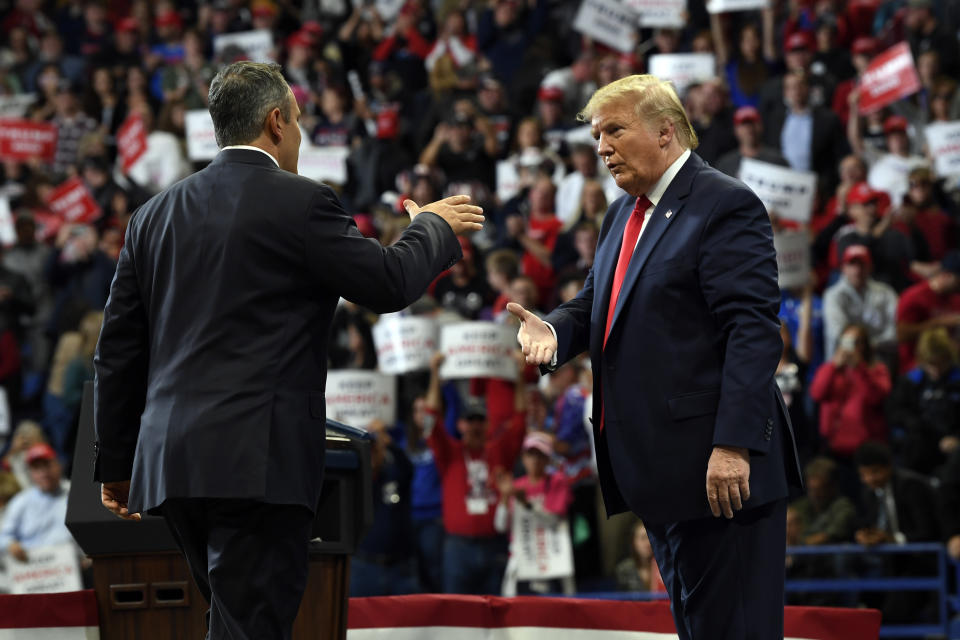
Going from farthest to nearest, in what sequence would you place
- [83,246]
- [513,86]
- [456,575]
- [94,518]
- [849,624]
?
[513,86] → [83,246] → [456,575] → [849,624] → [94,518]

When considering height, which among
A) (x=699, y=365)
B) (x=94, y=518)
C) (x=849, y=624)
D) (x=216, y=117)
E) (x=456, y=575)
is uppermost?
(x=216, y=117)

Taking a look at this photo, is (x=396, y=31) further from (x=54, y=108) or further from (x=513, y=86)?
(x=54, y=108)

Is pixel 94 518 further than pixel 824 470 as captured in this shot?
No

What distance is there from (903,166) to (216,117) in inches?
304

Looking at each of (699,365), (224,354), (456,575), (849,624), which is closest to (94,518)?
(224,354)

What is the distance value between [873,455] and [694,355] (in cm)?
464

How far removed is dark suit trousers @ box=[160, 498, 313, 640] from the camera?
3150mm

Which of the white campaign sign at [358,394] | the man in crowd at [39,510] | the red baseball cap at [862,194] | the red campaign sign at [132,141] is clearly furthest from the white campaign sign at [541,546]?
the red campaign sign at [132,141]

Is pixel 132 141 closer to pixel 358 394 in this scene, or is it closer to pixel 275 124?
pixel 358 394

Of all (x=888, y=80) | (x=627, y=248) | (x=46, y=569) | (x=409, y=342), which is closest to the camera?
(x=627, y=248)

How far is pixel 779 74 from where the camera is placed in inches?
477

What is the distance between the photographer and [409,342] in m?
9.35

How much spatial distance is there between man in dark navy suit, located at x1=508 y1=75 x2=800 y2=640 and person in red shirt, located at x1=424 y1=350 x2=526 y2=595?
16.2 ft

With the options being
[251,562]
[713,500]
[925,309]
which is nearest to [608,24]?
[925,309]
